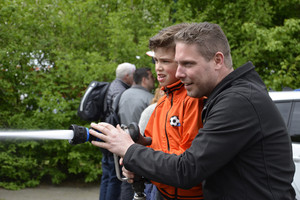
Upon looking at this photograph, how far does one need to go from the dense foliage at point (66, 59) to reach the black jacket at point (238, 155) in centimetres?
523

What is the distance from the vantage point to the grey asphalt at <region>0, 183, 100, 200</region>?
6.46 m

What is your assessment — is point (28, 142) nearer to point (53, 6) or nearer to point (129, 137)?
point (53, 6)

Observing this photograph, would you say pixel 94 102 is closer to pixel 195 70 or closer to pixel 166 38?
pixel 166 38

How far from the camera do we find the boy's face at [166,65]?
2.40 metres

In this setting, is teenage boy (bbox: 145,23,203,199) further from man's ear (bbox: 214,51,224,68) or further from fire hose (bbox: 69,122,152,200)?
man's ear (bbox: 214,51,224,68)

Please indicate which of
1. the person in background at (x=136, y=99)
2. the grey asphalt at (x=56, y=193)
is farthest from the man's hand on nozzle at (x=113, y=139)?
the grey asphalt at (x=56, y=193)

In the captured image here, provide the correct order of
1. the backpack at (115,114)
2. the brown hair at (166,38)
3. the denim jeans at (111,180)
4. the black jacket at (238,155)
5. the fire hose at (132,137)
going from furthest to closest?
1. the denim jeans at (111,180)
2. the backpack at (115,114)
3. the brown hair at (166,38)
4. the fire hose at (132,137)
5. the black jacket at (238,155)

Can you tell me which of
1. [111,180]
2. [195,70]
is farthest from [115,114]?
[195,70]

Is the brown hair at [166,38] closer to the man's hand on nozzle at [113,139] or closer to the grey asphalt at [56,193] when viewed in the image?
the man's hand on nozzle at [113,139]

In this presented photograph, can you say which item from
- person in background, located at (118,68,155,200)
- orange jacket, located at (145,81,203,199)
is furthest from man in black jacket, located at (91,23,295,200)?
person in background, located at (118,68,155,200)

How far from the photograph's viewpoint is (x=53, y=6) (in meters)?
7.47

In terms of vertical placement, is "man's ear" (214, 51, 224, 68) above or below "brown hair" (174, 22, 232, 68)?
below

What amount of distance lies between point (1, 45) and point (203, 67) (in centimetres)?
605

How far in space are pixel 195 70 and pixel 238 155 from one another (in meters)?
0.46
